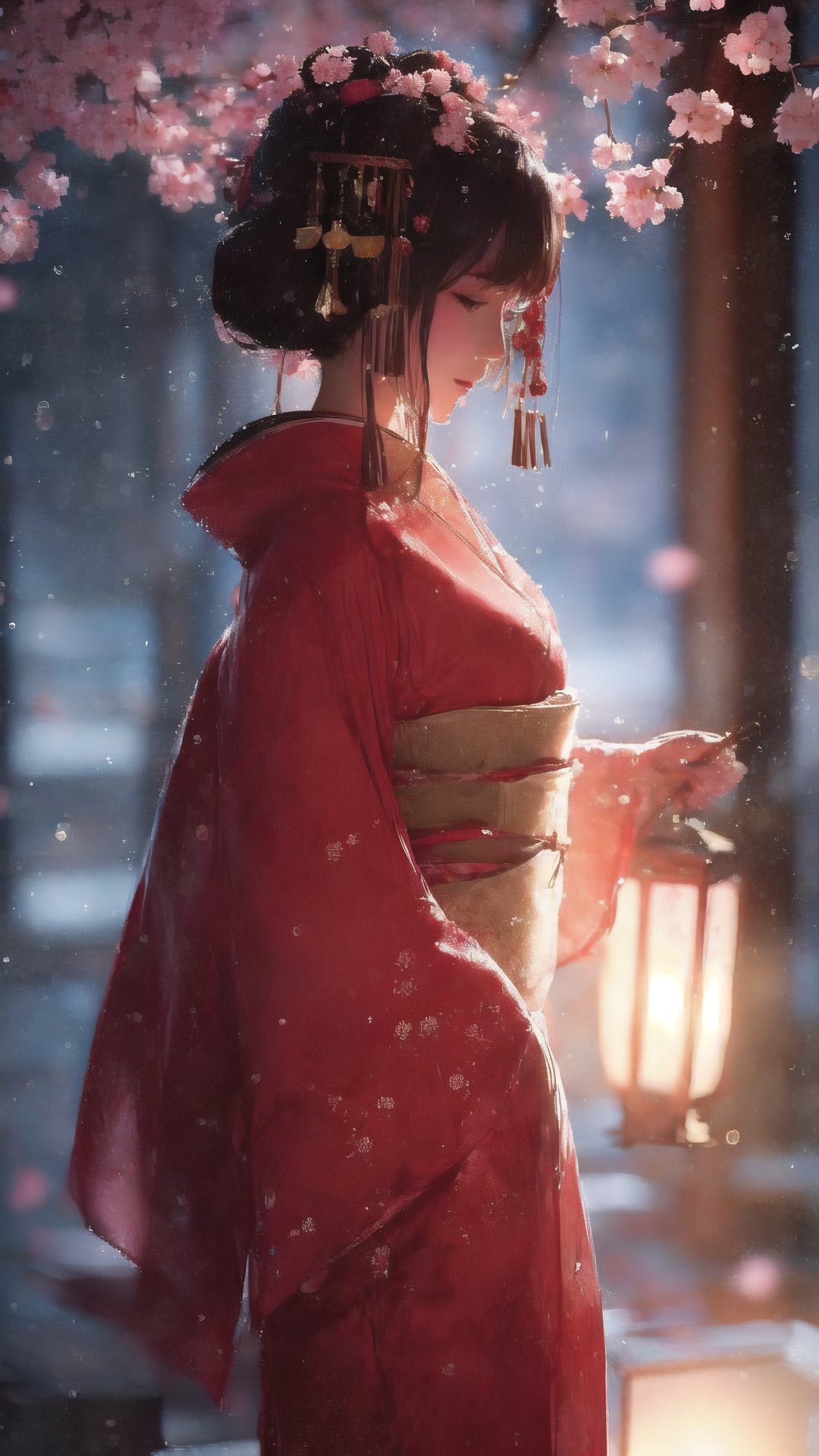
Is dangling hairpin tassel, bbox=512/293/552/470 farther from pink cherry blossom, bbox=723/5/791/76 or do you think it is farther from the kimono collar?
pink cherry blossom, bbox=723/5/791/76

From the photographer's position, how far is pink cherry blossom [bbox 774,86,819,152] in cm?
148

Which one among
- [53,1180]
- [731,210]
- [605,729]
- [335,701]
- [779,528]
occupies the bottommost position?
[53,1180]

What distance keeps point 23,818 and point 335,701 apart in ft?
4.82

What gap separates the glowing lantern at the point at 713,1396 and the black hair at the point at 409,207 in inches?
73.1

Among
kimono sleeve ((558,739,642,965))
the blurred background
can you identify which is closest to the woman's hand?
kimono sleeve ((558,739,642,965))

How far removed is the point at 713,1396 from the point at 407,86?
2232mm

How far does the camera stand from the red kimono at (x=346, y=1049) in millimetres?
923

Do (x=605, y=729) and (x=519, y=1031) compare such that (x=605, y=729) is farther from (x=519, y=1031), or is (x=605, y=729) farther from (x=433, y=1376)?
(x=433, y=1376)

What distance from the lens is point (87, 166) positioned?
70.7 inches

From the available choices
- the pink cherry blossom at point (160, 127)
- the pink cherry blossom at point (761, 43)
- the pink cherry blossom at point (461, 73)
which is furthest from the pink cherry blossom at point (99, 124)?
the pink cherry blossom at point (761, 43)

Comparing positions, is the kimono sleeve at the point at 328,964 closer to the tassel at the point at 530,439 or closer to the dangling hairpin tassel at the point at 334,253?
the dangling hairpin tassel at the point at 334,253

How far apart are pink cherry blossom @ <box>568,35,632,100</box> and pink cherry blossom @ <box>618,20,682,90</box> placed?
11 millimetres

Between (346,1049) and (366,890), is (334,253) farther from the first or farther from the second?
(346,1049)

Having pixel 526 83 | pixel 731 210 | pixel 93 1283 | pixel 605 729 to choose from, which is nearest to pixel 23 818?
pixel 93 1283
